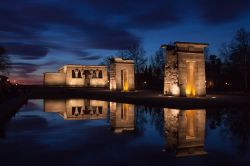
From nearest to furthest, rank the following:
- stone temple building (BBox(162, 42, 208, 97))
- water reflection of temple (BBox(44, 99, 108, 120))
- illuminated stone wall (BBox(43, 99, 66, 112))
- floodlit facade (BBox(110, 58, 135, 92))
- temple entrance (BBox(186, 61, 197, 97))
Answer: water reflection of temple (BBox(44, 99, 108, 120)) → illuminated stone wall (BBox(43, 99, 66, 112)) → stone temple building (BBox(162, 42, 208, 97)) → temple entrance (BBox(186, 61, 197, 97)) → floodlit facade (BBox(110, 58, 135, 92))

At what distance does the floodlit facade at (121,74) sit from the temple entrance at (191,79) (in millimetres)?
14556

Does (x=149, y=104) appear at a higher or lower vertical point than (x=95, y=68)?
lower

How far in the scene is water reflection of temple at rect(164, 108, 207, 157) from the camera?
6012 mm

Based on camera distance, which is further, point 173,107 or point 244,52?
point 244,52

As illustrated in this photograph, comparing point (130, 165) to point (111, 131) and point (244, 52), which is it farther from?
point (244, 52)

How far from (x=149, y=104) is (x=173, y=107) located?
10.9 feet

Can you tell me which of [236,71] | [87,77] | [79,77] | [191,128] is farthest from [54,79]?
[191,128]

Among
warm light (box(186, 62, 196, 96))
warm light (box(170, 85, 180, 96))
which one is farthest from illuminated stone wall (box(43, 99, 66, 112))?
warm light (box(186, 62, 196, 96))

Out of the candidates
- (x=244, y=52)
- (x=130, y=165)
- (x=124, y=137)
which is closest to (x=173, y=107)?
(x=124, y=137)

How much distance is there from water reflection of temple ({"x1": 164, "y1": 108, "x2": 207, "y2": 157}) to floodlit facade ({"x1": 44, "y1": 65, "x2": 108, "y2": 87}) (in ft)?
160

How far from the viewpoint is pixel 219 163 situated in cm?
496

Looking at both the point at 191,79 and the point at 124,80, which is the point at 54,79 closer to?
the point at 124,80

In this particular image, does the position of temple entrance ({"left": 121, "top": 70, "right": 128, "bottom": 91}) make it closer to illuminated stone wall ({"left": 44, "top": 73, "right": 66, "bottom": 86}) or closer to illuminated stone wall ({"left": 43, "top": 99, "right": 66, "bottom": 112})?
illuminated stone wall ({"left": 43, "top": 99, "right": 66, "bottom": 112})

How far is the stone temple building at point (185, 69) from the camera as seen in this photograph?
22062 millimetres
